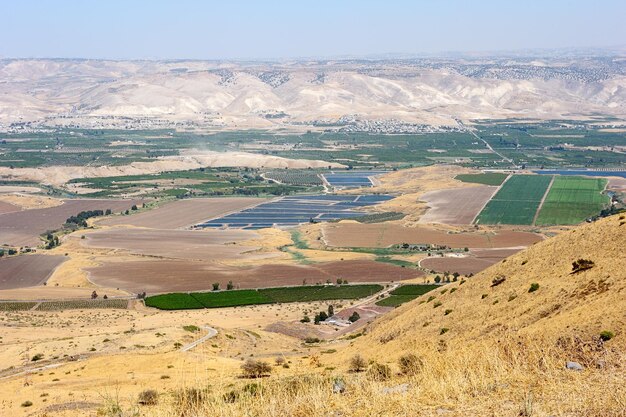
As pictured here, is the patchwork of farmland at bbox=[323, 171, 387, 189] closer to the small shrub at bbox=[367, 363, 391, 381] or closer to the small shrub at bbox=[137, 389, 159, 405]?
the small shrub at bbox=[367, 363, 391, 381]

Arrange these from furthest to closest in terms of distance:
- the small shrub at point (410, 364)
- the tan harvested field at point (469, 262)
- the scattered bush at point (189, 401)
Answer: the tan harvested field at point (469, 262) → the small shrub at point (410, 364) → the scattered bush at point (189, 401)

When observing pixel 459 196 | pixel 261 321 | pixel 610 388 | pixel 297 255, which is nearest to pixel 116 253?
pixel 297 255

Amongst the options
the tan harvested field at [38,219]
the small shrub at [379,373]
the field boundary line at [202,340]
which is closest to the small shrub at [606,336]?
the small shrub at [379,373]

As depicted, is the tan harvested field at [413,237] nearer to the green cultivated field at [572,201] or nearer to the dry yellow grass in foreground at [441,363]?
the green cultivated field at [572,201]

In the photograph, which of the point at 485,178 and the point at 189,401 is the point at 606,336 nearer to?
the point at 189,401

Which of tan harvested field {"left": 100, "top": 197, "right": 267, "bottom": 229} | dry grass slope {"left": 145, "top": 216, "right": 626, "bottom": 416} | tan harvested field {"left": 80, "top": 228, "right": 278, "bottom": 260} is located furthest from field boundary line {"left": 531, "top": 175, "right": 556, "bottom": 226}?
dry grass slope {"left": 145, "top": 216, "right": 626, "bottom": 416}

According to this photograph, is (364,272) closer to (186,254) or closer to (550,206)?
(186,254)
